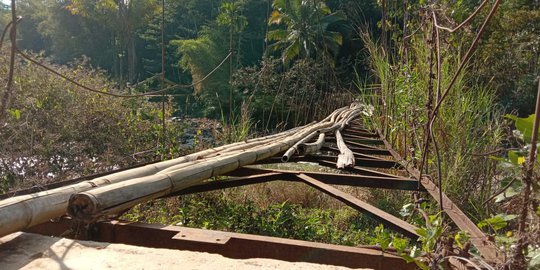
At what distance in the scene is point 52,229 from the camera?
2.08 metres

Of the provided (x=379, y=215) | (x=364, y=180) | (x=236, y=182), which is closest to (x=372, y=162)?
(x=364, y=180)

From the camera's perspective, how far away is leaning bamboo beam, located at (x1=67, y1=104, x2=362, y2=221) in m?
1.81

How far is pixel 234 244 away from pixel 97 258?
1.88 ft

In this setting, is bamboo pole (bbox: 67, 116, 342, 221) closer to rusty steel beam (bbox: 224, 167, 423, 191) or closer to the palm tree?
rusty steel beam (bbox: 224, 167, 423, 191)

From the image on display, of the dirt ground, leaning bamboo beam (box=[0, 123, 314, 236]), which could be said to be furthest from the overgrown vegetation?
leaning bamboo beam (box=[0, 123, 314, 236])

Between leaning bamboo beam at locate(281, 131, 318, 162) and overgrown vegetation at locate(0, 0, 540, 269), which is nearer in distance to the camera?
overgrown vegetation at locate(0, 0, 540, 269)

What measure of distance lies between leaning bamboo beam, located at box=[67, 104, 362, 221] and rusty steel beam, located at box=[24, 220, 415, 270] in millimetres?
171

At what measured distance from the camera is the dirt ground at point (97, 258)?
1.54m

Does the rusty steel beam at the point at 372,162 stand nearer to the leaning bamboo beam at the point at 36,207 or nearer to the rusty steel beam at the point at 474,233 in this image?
the rusty steel beam at the point at 474,233

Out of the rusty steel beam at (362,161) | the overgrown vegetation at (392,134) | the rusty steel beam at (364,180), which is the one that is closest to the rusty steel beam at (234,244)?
the overgrown vegetation at (392,134)

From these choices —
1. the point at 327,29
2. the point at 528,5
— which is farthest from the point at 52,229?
the point at 327,29

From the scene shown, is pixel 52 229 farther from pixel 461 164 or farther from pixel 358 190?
pixel 358 190

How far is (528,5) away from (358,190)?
35.3 feet

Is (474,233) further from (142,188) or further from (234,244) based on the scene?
(142,188)
